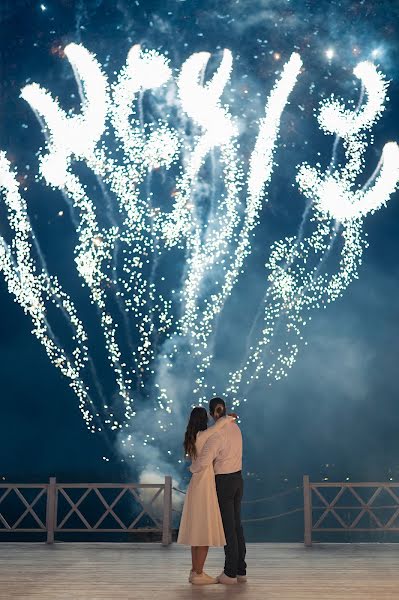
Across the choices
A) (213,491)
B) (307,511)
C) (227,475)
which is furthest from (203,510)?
(307,511)

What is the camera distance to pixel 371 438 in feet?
106

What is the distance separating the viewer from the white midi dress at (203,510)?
7.50 meters

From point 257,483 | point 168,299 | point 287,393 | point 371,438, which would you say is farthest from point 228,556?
point 257,483

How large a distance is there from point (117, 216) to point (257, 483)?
23.6m

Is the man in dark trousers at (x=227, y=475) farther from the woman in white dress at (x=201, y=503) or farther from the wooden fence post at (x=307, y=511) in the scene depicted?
the wooden fence post at (x=307, y=511)

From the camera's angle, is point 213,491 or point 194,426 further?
point 213,491

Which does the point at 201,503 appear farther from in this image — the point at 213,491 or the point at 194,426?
the point at 194,426

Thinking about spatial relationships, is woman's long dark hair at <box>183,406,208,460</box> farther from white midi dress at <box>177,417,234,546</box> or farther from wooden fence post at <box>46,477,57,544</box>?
wooden fence post at <box>46,477,57,544</box>

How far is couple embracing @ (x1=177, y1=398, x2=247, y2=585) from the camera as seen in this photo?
7.52 meters

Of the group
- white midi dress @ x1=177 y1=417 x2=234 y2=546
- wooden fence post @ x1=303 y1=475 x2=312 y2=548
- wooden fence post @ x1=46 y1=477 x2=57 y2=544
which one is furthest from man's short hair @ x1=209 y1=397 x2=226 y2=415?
wooden fence post @ x1=46 y1=477 x2=57 y2=544

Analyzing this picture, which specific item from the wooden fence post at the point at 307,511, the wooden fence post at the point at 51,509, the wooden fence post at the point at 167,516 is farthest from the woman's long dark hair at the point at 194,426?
the wooden fence post at the point at 51,509

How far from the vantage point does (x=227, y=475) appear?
25.2 ft

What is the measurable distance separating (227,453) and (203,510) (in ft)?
1.74

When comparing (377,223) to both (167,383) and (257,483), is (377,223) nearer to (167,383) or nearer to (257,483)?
(167,383)
